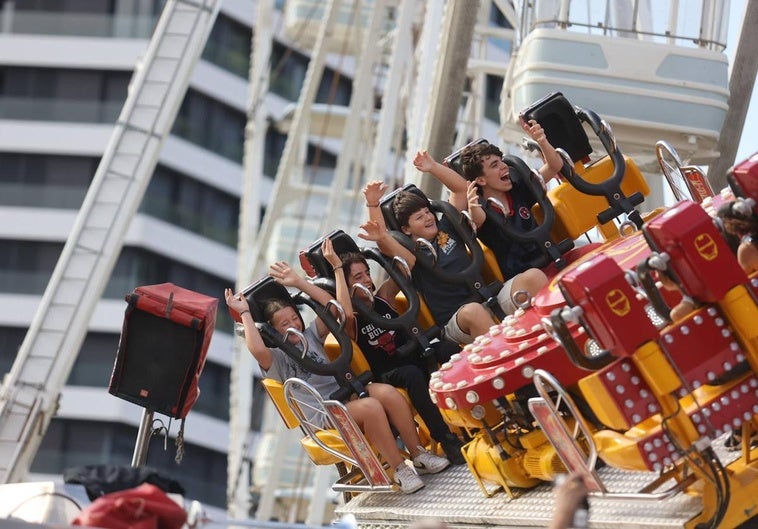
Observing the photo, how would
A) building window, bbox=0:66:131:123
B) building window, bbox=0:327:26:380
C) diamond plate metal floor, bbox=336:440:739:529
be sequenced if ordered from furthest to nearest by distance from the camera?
building window, bbox=0:66:131:123
building window, bbox=0:327:26:380
diamond plate metal floor, bbox=336:440:739:529

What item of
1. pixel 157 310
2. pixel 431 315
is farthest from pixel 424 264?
pixel 157 310

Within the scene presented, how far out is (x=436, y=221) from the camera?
333 inches

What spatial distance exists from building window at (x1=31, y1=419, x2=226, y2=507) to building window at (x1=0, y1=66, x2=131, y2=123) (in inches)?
381

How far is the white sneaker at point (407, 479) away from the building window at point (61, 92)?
43.5 metres

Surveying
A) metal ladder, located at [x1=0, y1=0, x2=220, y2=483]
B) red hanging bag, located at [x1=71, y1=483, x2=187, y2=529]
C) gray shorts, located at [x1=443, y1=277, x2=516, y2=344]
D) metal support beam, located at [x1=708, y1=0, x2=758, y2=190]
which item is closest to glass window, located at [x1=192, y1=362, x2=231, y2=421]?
metal ladder, located at [x1=0, y1=0, x2=220, y2=483]

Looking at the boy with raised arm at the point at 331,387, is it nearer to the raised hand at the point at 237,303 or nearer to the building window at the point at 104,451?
the raised hand at the point at 237,303

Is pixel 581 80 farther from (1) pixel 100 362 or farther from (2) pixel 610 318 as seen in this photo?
(1) pixel 100 362

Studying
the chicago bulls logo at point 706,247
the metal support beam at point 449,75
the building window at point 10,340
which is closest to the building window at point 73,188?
the building window at point 10,340

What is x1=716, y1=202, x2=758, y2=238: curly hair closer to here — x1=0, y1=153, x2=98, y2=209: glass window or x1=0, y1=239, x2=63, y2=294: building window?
x1=0, y1=239, x2=63, y2=294: building window

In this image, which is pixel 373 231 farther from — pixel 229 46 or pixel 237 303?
pixel 229 46

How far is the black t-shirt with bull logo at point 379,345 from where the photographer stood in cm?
841

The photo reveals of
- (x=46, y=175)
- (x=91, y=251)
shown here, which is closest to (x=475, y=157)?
(x=91, y=251)

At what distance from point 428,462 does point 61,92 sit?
44.4 metres

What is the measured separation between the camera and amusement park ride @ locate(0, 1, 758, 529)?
5668 millimetres
